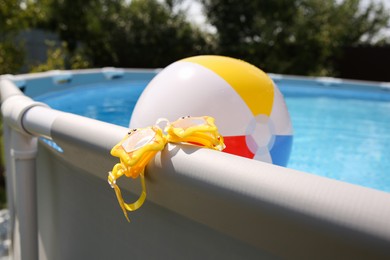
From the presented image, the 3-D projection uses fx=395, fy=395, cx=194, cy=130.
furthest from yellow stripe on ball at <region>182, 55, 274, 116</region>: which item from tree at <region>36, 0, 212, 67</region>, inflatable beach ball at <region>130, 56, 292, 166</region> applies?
tree at <region>36, 0, 212, 67</region>

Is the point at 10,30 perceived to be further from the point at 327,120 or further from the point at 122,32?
the point at 327,120

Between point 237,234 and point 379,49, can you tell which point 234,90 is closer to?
point 237,234

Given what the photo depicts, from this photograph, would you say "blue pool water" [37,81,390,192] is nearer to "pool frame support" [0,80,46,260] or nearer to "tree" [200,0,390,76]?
"pool frame support" [0,80,46,260]

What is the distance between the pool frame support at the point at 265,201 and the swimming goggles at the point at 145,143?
0.10 ft

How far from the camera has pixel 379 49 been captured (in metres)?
13.3

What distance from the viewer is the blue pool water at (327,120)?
325 centimetres

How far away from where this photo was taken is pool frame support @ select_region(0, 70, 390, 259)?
0.61 m

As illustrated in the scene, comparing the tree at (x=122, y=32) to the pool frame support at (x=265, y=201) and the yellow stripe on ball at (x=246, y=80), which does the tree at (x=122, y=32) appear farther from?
the pool frame support at (x=265, y=201)

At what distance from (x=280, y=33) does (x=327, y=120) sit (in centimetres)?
915

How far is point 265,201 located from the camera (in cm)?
71

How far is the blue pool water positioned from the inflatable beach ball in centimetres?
134

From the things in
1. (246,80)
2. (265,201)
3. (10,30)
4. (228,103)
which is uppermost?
(10,30)

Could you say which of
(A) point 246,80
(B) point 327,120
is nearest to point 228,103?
(A) point 246,80

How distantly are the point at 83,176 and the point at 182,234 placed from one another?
22.2 inches
